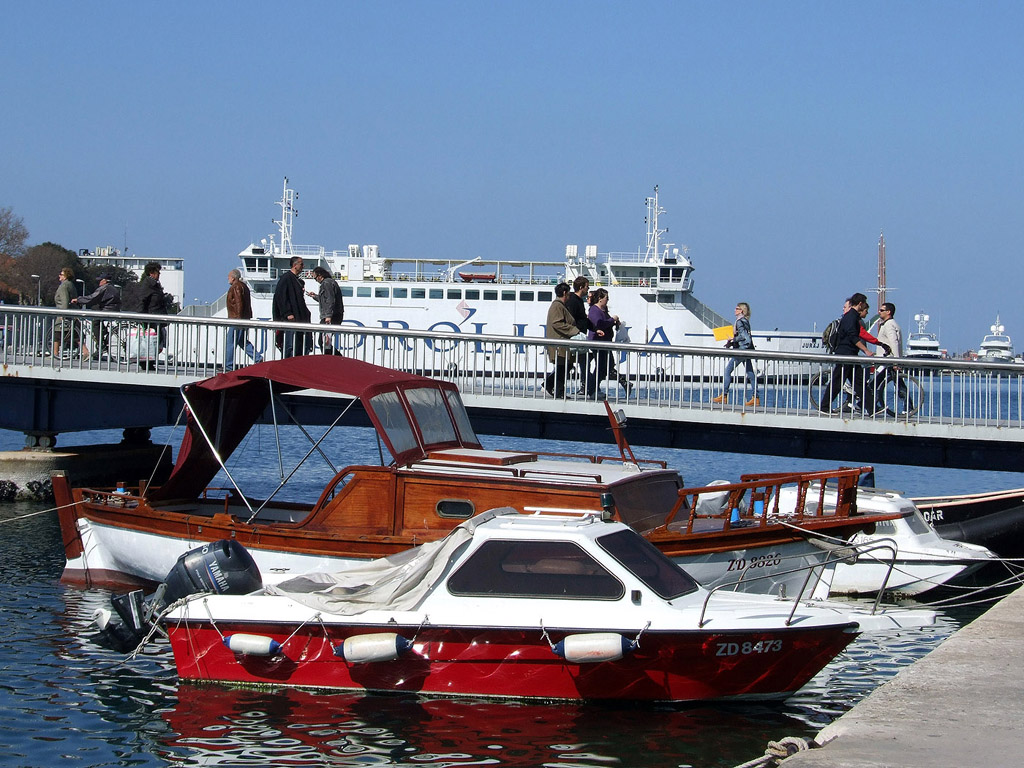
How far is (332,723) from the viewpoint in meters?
9.21

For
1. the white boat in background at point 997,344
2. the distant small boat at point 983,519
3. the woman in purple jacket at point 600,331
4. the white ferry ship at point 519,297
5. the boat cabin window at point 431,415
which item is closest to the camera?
the boat cabin window at point 431,415

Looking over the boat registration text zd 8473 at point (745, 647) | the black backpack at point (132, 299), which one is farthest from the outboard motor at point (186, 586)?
the black backpack at point (132, 299)

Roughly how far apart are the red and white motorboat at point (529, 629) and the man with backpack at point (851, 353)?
8973mm

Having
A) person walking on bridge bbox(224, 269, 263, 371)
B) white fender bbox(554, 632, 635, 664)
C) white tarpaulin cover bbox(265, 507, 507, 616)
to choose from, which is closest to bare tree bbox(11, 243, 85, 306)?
person walking on bridge bbox(224, 269, 263, 371)

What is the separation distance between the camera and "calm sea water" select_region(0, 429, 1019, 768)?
335 inches

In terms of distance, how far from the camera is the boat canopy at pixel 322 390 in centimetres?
1336

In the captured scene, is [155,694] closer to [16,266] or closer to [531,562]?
[531,562]

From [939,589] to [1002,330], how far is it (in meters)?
168

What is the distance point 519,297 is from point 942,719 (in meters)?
55.6

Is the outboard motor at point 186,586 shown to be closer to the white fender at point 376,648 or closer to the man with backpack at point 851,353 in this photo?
the white fender at point 376,648

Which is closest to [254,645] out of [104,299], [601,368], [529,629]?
[529,629]

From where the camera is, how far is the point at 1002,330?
555ft

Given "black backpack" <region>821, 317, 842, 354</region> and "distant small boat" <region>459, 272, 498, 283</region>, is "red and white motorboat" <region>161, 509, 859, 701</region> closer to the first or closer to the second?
"black backpack" <region>821, 317, 842, 354</region>

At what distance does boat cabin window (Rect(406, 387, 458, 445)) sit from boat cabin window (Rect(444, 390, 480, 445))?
152 mm
